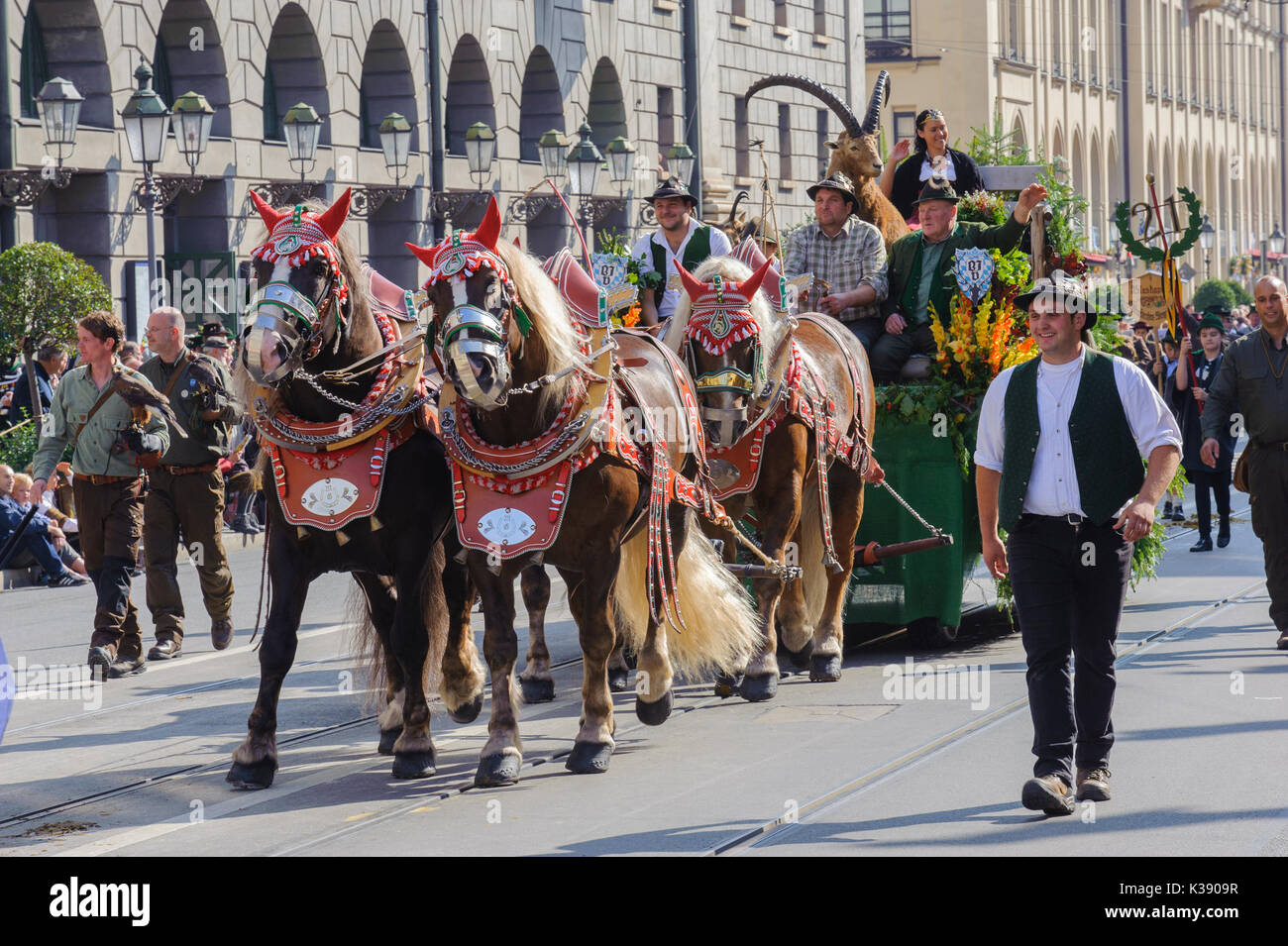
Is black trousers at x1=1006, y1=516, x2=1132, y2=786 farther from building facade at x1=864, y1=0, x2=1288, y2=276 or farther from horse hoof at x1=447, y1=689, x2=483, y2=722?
building facade at x1=864, y1=0, x2=1288, y2=276

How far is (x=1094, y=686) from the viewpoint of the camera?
7051mm

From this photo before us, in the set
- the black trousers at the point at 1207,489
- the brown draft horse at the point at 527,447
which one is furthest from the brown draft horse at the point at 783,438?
the black trousers at the point at 1207,489

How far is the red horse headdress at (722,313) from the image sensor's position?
30.6 ft

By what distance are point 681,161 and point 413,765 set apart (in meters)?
23.3

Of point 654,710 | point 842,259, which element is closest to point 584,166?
point 842,259

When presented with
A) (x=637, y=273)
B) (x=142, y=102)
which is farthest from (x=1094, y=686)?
(x=142, y=102)

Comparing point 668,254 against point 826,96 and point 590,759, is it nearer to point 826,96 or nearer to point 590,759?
point 826,96

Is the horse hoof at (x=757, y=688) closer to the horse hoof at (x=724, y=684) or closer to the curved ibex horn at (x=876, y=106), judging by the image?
the horse hoof at (x=724, y=684)

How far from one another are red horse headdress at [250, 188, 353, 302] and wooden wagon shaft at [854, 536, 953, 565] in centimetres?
394

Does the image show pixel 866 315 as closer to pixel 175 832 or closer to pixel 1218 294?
pixel 175 832

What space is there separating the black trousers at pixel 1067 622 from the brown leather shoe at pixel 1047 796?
7 centimetres

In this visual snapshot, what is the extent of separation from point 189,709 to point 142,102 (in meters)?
10.1

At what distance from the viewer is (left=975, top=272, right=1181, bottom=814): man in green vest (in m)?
6.96

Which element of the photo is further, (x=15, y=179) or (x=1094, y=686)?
(x=15, y=179)
